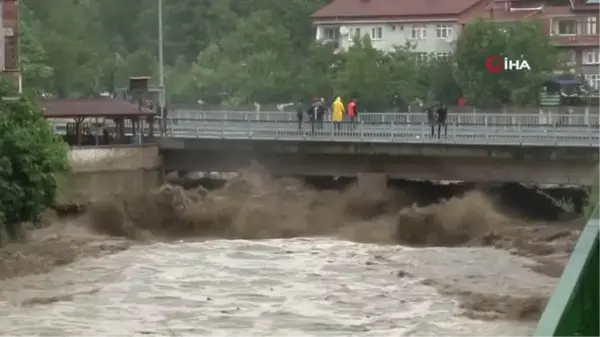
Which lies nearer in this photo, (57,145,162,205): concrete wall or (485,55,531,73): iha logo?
(57,145,162,205): concrete wall

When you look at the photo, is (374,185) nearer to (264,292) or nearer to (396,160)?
(396,160)

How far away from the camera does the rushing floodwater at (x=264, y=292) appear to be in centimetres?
2095

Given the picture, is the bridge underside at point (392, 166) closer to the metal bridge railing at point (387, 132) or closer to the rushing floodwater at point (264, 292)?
the metal bridge railing at point (387, 132)

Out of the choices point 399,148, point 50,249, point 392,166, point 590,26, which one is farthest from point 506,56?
point 50,249

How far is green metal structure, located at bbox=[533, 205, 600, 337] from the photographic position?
6422 mm

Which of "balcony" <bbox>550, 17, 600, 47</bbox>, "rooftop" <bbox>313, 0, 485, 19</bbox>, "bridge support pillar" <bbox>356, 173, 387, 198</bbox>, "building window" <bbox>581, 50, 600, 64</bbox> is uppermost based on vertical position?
"rooftop" <bbox>313, 0, 485, 19</bbox>

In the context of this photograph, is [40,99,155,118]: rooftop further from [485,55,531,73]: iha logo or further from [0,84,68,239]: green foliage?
[485,55,531,73]: iha logo

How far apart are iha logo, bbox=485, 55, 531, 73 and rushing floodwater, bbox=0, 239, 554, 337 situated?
30.2 m

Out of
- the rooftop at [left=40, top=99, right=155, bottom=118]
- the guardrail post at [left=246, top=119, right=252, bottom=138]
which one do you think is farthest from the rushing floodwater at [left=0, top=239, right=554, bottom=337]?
the rooftop at [left=40, top=99, right=155, bottom=118]

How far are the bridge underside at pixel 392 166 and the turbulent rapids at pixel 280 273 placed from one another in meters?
1.60

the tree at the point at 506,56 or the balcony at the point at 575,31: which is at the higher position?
the balcony at the point at 575,31

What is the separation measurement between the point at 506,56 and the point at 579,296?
184 ft

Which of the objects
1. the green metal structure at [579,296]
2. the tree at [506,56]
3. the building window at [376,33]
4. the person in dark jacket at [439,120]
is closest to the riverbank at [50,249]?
the person in dark jacket at [439,120]

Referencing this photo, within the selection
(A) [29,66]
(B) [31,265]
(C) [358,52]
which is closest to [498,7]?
(C) [358,52]
